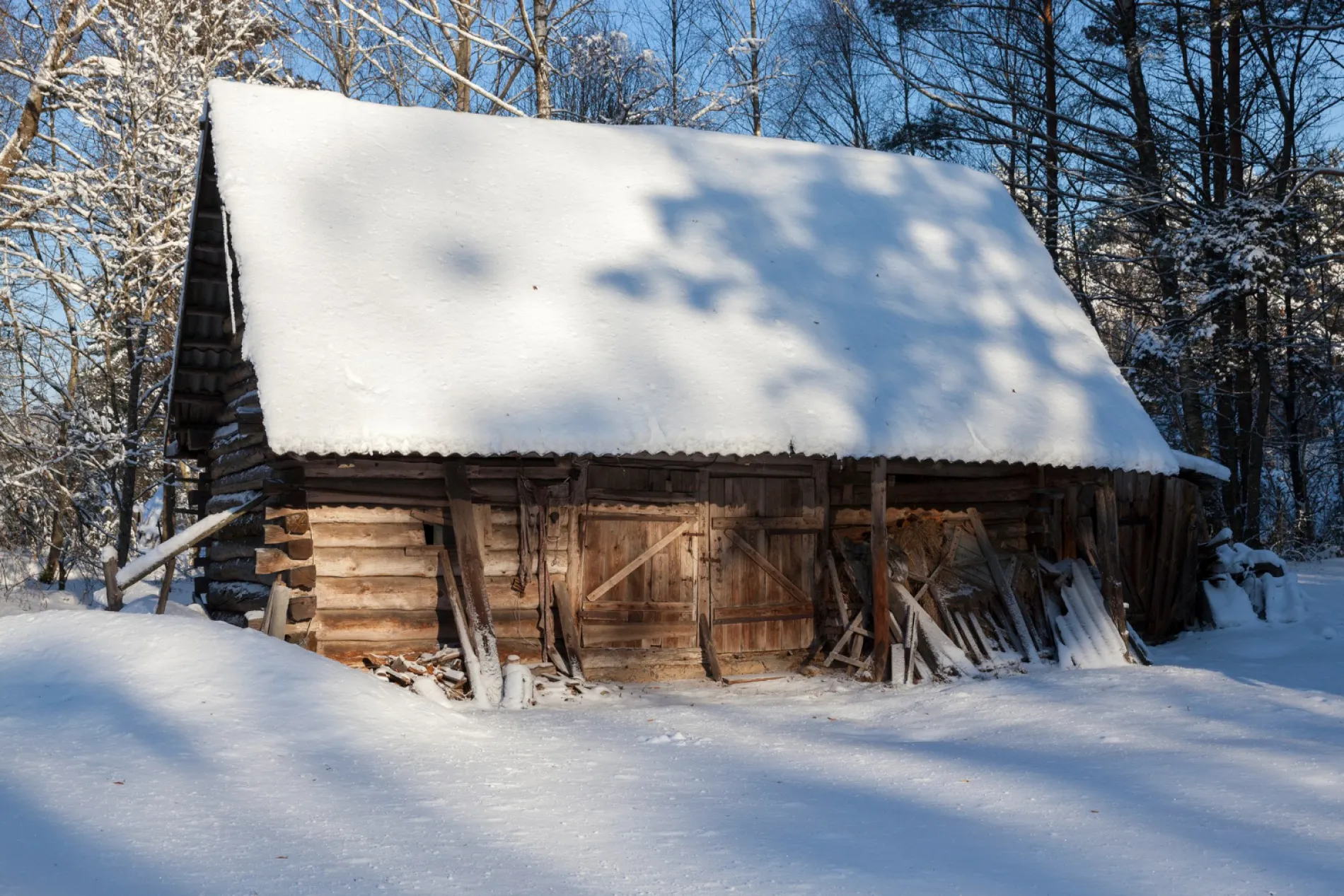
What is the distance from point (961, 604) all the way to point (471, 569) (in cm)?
503

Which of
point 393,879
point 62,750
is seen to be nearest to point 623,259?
point 62,750

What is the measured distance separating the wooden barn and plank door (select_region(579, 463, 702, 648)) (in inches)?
1.1

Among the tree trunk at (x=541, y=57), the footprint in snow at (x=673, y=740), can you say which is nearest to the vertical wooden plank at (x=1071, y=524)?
the footprint in snow at (x=673, y=740)

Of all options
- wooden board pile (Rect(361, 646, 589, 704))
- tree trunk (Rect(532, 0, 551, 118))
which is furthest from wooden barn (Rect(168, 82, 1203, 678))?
tree trunk (Rect(532, 0, 551, 118))

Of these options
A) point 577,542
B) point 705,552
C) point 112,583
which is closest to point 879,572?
point 705,552

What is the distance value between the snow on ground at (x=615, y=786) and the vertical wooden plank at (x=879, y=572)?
1.10 m

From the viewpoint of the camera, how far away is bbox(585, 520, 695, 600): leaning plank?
1108 centimetres

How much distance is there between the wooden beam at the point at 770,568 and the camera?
1173 cm

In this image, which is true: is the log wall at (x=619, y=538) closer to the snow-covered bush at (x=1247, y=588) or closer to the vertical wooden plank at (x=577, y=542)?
the vertical wooden plank at (x=577, y=542)

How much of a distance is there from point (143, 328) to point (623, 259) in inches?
393

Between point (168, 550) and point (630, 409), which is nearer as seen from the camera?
point (630, 409)

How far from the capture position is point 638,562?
11.3m

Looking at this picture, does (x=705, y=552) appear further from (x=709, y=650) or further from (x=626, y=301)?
(x=626, y=301)

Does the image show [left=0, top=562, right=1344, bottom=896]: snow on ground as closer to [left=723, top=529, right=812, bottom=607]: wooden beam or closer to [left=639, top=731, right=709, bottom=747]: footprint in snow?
[left=639, top=731, right=709, bottom=747]: footprint in snow
